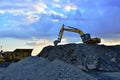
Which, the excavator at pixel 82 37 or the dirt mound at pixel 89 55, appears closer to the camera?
the dirt mound at pixel 89 55

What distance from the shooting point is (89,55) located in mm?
34094

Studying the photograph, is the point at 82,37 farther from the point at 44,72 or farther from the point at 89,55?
the point at 44,72

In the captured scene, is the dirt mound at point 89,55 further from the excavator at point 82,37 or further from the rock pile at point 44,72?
the rock pile at point 44,72

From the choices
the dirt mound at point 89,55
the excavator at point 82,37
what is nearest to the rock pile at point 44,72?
the dirt mound at point 89,55

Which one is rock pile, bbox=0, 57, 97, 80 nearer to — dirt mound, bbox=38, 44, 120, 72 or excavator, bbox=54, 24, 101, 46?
dirt mound, bbox=38, 44, 120, 72

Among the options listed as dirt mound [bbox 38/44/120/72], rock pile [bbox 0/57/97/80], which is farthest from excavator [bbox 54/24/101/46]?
rock pile [bbox 0/57/97/80]

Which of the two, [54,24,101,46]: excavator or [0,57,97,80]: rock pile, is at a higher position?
[54,24,101,46]: excavator

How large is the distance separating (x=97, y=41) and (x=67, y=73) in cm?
2097

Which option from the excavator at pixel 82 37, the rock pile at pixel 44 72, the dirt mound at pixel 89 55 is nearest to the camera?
the rock pile at pixel 44 72

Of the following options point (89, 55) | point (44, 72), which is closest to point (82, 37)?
point (89, 55)

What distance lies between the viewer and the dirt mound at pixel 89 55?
32.5m

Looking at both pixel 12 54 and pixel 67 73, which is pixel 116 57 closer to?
pixel 12 54

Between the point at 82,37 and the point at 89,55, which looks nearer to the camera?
the point at 89,55

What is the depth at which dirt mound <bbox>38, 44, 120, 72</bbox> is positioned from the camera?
32.5 metres
